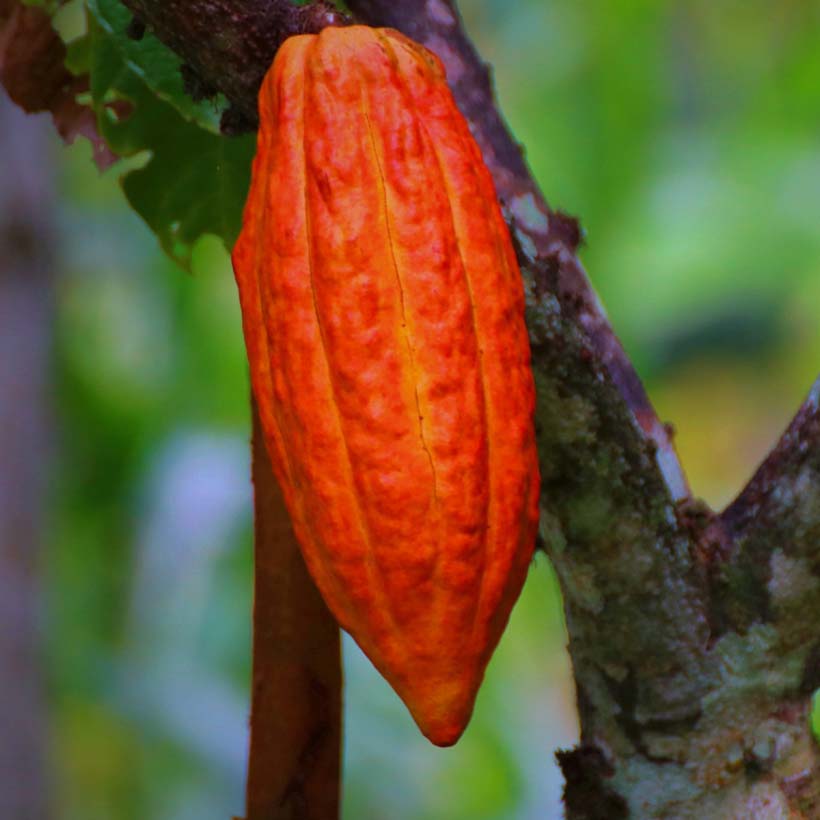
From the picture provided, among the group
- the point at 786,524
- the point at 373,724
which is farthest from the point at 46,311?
the point at 786,524

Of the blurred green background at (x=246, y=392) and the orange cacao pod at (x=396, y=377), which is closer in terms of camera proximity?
the orange cacao pod at (x=396, y=377)

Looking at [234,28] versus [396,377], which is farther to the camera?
[234,28]

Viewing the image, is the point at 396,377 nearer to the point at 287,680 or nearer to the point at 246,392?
the point at 287,680

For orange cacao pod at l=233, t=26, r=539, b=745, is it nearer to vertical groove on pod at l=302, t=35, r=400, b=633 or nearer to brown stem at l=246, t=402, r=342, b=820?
vertical groove on pod at l=302, t=35, r=400, b=633

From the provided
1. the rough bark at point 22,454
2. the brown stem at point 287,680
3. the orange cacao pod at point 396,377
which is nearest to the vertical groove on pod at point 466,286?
the orange cacao pod at point 396,377

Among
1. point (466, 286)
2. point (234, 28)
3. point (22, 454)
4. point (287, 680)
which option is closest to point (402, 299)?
point (466, 286)

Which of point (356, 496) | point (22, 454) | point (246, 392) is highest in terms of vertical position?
point (246, 392)

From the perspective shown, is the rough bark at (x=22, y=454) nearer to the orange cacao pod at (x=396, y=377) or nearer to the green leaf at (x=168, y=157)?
the green leaf at (x=168, y=157)
